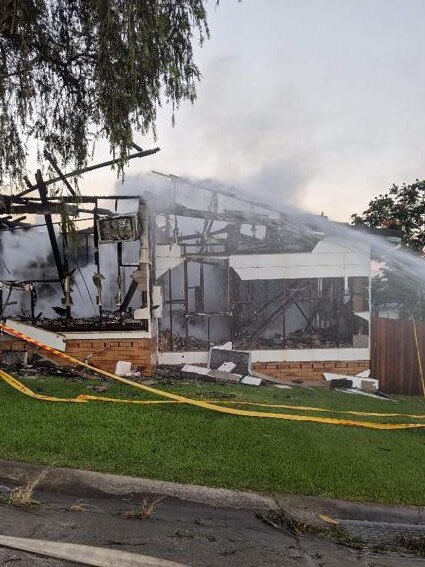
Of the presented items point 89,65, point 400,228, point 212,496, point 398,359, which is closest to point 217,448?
point 212,496

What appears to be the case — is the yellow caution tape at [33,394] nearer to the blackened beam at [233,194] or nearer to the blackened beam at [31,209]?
the blackened beam at [31,209]

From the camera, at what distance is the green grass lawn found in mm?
4629

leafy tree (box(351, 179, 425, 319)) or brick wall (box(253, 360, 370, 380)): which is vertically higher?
leafy tree (box(351, 179, 425, 319))

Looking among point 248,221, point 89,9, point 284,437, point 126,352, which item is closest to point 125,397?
point 284,437

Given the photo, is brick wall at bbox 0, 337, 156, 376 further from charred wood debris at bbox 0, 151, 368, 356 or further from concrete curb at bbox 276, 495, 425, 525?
concrete curb at bbox 276, 495, 425, 525

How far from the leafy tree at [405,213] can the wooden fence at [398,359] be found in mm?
7319

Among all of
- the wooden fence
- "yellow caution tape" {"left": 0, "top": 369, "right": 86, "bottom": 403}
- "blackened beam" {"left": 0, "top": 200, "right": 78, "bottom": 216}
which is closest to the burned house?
the wooden fence

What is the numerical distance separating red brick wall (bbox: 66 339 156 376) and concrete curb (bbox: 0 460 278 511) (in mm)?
6810

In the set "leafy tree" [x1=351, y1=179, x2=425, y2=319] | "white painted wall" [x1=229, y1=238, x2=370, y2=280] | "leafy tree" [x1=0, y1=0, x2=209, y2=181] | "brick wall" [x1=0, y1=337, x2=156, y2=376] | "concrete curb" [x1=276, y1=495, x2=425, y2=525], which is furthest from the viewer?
"leafy tree" [x1=351, y1=179, x2=425, y2=319]

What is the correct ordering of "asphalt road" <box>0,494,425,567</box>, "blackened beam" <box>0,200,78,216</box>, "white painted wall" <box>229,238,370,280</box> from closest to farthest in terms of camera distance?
"asphalt road" <box>0,494,425,567</box>, "blackened beam" <box>0,200,78,216</box>, "white painted wall" <box>229,238,370,280</box>

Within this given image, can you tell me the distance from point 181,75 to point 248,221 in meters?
6.50

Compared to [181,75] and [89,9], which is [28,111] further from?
[181,75]

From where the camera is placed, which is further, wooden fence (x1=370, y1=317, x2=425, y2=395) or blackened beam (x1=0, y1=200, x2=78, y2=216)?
wooden fence (x1=370, y1=317, x2=425, y2=395)

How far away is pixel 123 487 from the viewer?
4.38 meters
